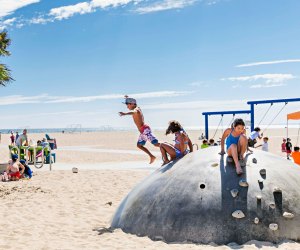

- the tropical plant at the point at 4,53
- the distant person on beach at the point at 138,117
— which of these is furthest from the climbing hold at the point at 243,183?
the tropical plant at the point at 4,53

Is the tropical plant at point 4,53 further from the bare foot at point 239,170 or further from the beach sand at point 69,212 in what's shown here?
the bare foot at point 239,170

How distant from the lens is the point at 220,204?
6.39 meters

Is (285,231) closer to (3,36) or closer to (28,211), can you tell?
(28,211)

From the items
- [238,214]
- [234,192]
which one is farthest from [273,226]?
[234,192]

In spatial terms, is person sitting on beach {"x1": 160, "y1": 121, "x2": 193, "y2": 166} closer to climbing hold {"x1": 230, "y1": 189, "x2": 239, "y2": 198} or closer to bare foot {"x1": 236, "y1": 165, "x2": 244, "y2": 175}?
bare foot {"x1": 236, "y1": 165, "x2": 244, "y2": 175}

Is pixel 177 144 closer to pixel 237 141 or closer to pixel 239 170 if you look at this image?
pixel 237 141

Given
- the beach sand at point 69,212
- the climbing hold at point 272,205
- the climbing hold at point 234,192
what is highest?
the climbing hold at point 234,192

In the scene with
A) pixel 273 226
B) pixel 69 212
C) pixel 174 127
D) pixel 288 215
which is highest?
pixel 174 127

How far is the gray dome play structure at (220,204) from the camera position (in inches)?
246

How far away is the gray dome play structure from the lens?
6250mm

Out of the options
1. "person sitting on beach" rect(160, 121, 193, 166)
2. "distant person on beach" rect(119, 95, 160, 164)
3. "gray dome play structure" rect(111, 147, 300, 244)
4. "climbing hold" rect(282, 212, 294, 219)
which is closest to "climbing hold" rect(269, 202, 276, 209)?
"gray dome play structure" rect(111, 147, 300, 244)

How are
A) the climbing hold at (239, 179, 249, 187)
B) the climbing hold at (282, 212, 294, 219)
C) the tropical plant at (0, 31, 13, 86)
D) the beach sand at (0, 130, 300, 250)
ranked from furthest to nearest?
the tropical plant at (0, 31, 13, 86)
the beach sand at (0, 130, 300, 250)
the climbing hold at (239, 179, 249, 187)
the climbing hold at (282, 212, 294, 219)

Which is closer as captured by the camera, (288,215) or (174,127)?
(288,215)

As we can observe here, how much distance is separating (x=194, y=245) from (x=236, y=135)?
177 cm
